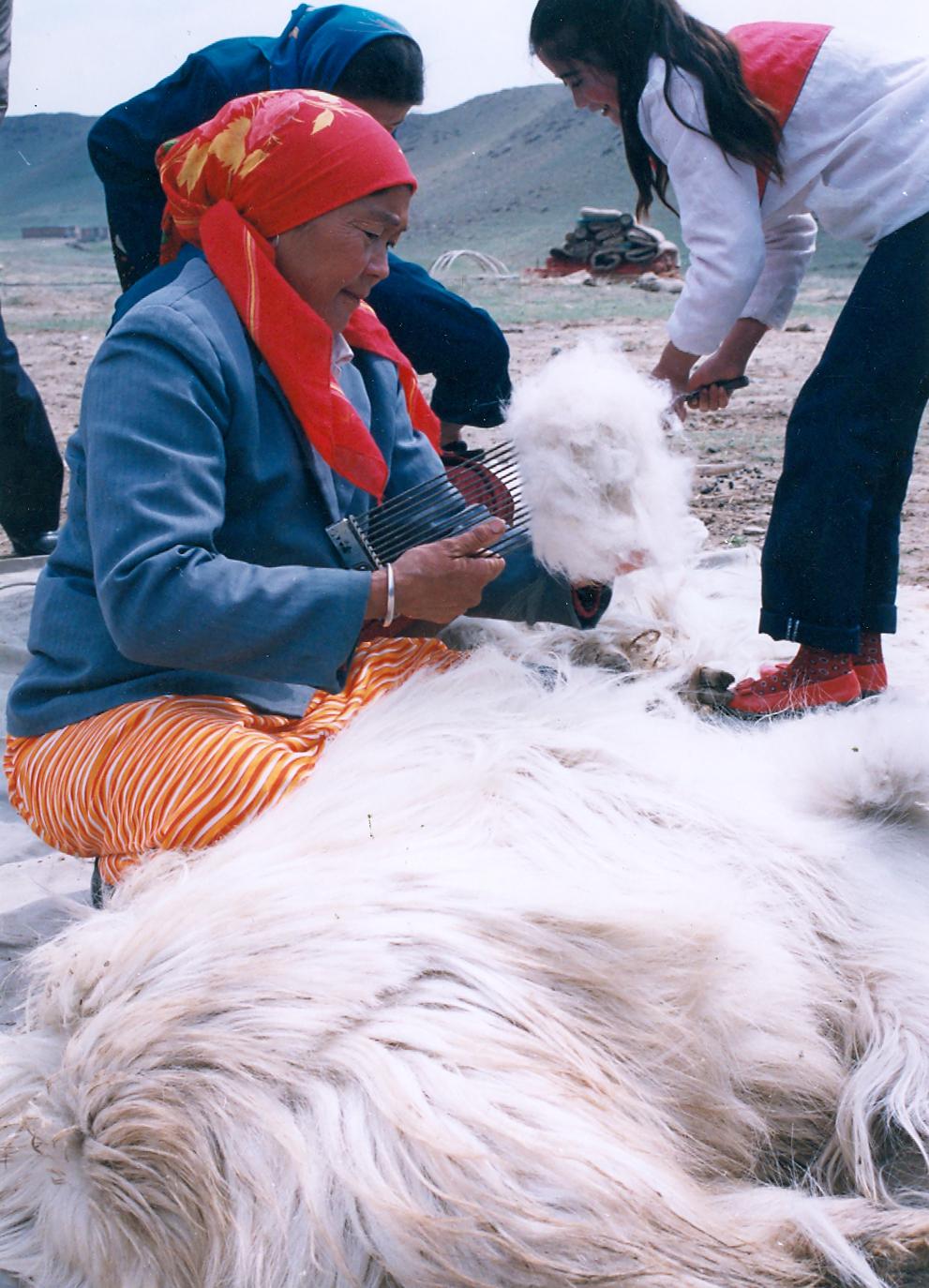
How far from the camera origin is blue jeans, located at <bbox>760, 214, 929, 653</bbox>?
2.28 metres

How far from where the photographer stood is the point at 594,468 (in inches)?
70.9

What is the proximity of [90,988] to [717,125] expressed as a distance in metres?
1.85

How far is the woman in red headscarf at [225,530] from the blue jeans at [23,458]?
1934 millimetres

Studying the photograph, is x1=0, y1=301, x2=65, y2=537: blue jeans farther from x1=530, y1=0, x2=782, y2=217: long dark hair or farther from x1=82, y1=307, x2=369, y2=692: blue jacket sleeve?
x1=82, y1=307, x2=369, y2=692: blue jacket sleeve

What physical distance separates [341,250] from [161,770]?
2.51 ft

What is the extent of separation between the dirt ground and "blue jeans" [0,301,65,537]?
0.23 metres

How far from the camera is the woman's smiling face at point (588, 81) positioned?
2424 millimetres

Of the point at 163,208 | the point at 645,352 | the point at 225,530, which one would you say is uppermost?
the point at 163,208

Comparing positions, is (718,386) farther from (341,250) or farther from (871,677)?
(341,250)

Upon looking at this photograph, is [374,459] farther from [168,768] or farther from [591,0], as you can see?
[591,0]

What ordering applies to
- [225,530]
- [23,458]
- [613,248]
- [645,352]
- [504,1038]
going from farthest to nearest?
1. [613,248]
2. [645,352]
3. [23,458]
4. [225,530]
5. [504,1038]

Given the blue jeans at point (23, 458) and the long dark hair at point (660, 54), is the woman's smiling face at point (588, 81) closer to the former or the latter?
the long dark hair at point (660, 54)

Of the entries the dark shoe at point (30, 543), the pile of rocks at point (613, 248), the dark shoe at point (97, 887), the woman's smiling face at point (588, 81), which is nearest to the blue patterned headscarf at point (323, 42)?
the woman's smiling face at point (588, 81)

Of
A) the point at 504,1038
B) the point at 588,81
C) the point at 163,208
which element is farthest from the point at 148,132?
the point at 504,1038
